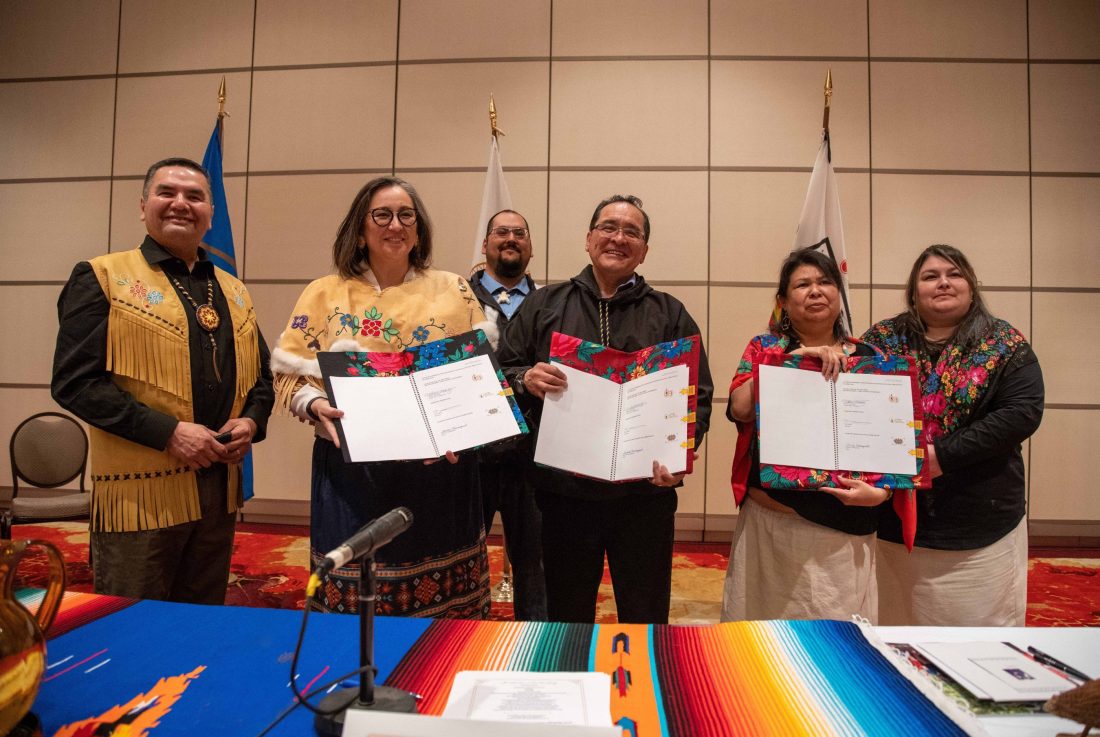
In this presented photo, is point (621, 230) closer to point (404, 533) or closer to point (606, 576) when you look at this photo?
point (404, 533)

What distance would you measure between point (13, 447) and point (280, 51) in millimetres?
3360

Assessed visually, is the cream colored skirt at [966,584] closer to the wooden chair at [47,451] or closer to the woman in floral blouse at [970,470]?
the woman in floral blouse at [970,470]

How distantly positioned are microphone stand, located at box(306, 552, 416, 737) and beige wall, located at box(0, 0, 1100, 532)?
381cm

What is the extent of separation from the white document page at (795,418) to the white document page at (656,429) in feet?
0.78

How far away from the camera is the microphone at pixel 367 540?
768 mm

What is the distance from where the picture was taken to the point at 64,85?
195 inches

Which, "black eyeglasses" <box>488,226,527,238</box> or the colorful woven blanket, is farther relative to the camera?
"black eyeglasses" <box>488,226,527,238</box>

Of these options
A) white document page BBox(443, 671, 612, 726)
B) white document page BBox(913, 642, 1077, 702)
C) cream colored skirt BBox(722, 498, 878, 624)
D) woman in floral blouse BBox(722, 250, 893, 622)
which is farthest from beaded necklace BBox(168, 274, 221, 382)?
white document page BBox(913, 642, 1077, 702)

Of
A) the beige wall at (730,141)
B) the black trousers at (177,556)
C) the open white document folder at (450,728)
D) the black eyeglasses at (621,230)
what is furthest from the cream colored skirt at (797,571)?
the beige wall at (730,141)

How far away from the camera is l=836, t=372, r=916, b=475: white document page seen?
1.71 m

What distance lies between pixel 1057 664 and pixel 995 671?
0.46 ft

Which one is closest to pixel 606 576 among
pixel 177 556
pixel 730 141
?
pixel 177 556

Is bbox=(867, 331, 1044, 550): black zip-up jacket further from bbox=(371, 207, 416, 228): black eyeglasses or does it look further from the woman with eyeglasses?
bbox=(371, 207, 416, 228): black eyeglasses

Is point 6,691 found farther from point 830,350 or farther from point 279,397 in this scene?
point 830,350
